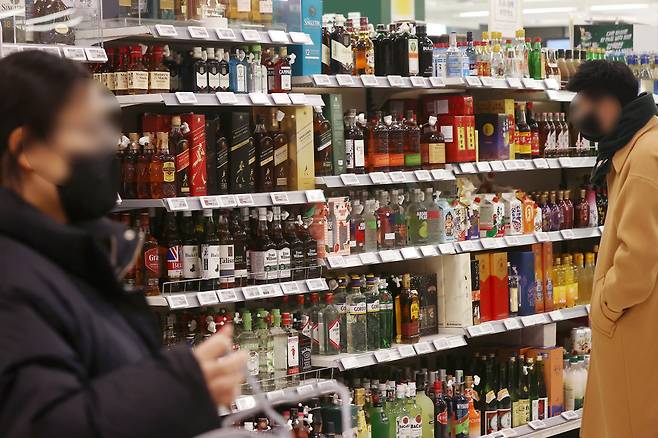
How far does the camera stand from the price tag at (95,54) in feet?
13.9

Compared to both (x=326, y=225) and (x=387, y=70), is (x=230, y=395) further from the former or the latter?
(x=387, y=70)

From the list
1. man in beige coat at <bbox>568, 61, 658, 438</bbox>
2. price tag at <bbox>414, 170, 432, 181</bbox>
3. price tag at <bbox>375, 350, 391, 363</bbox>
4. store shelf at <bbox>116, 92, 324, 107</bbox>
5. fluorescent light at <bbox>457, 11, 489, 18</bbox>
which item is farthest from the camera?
fluorescent light at <bbox>457, 11, 489, 18</bbox>

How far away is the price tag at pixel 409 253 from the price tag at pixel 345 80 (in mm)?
908

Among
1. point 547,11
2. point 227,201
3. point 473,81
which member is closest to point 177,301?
point 227,201

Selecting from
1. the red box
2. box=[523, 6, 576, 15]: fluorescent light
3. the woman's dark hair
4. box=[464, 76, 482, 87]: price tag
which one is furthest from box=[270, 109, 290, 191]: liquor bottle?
box=[523, 6, 576, 15]: fluorescent light

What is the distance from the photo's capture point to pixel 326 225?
17.5ft

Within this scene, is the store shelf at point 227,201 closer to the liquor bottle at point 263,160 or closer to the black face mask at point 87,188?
the liquor bottle at point 263,160

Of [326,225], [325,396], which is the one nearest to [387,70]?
[326,225]

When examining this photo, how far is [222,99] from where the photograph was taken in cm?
475

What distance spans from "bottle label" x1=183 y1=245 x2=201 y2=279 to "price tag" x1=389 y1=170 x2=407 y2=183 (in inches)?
51.2

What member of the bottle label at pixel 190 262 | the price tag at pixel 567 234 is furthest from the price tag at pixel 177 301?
the price tag at pixel 567 234

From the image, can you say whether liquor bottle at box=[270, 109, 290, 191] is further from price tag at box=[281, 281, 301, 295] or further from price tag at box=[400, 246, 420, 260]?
price tag at box=[400, 246, 420, 260]

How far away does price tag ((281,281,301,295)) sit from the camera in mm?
4961

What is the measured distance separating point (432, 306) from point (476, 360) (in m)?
0.56
